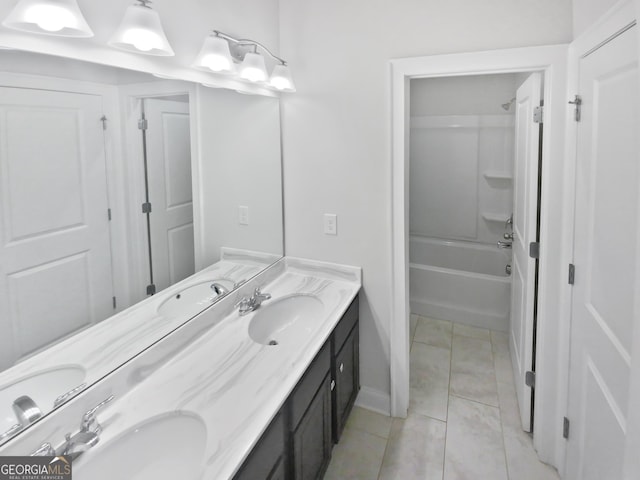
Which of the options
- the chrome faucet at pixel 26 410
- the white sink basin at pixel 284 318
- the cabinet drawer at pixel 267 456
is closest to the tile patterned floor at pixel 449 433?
the white sink basin at pixel 284 318

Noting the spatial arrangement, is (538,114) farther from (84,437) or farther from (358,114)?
(84,437)

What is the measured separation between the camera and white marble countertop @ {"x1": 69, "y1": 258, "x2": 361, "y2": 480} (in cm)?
108

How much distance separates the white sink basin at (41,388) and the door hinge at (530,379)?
2.07 metres

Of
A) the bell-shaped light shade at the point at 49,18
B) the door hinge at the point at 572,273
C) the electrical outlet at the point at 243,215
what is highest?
the bell-shaped light shade at the point at 49,18

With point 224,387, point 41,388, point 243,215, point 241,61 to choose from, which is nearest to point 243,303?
point 243,215

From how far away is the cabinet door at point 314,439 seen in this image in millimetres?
1438

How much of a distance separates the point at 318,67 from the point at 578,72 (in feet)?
4.02

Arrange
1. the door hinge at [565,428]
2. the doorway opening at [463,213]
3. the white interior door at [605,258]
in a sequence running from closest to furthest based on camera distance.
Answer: the white interior door at [605,258] < the door hinge at [565,428] < the doorway opening at [463,213]

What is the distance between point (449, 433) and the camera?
7.20 ft

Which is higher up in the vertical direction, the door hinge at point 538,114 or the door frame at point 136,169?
the door hinge at point 538,114

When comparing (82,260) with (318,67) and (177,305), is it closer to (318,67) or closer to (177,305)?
(177,305)

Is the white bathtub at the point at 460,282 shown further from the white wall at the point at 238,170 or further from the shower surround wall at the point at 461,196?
the white wall at the point at 238,170

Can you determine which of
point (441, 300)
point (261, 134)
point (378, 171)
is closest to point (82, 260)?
point (261, 134)

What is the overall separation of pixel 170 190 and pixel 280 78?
0.90 metres
